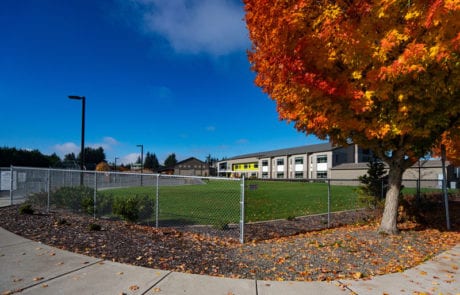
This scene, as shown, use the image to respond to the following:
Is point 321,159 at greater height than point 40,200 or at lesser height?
greater

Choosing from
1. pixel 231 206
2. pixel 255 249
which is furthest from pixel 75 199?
pixel 231 206

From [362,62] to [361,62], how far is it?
18 millimetres

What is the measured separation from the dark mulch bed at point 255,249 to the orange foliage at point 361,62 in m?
2.37

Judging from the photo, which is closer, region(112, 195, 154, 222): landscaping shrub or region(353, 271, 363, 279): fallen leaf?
region(353, 271, 363, 279): fallen leaf

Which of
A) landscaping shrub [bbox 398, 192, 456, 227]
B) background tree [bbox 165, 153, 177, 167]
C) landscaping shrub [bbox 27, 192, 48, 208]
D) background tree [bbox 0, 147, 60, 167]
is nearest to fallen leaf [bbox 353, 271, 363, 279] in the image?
landscaping shrub [bbox 398, 192, 456, 227]

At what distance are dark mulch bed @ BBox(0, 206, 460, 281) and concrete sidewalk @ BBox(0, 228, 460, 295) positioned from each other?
0.98ft

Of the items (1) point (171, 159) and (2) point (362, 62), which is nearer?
(2) point (362, 62)

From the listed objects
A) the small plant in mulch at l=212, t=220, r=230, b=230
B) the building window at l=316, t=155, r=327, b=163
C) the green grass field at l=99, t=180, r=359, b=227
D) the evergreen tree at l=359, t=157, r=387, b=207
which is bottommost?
the green grass field at l=99, t=180, r=359, b=227

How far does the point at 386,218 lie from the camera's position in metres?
7.55

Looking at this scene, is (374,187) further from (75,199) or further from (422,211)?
(75,199)

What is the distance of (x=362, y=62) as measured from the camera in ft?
19.3

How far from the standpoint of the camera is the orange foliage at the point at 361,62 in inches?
211

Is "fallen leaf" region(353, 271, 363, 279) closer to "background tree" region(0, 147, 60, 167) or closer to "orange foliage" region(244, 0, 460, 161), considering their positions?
"orange foliage" region(244, 0, 460, 161)

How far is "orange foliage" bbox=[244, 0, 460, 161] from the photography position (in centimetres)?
537
